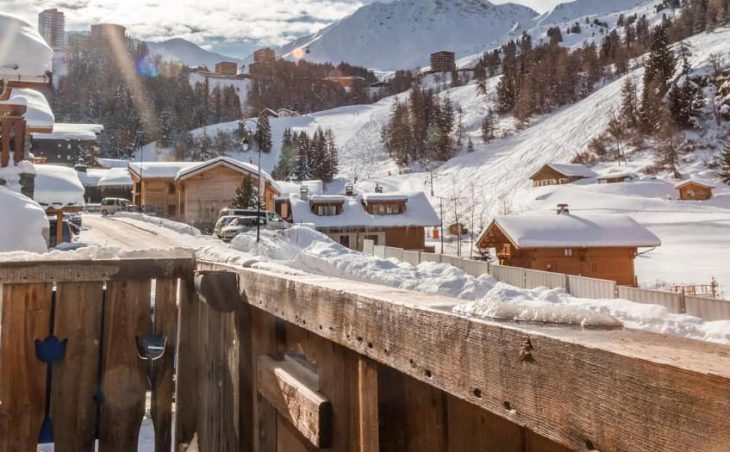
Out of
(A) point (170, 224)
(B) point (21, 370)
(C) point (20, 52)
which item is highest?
(C) point (20, 52)

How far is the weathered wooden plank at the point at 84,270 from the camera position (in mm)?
2781

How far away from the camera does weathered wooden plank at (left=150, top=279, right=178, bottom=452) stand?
9.94ft

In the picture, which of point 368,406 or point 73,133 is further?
point 73,133

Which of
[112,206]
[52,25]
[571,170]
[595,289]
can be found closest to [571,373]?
[595,289]

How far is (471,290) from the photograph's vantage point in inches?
527

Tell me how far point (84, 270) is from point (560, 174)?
65779 mm

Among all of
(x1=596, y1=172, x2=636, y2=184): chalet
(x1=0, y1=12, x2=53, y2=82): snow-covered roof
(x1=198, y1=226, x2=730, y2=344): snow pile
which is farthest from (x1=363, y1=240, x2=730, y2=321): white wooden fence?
(x1=596, y1=172, x2=636, y2=184): chalet

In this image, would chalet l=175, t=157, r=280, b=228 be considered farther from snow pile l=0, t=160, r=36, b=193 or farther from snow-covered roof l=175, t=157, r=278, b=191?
snow pile l=0, t=160, r=36, b=193

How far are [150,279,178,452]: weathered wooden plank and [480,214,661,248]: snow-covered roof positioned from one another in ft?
84.6

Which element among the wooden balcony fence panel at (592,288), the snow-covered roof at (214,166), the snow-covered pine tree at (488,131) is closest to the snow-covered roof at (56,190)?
the wooden balcony fence panel at (592,288)

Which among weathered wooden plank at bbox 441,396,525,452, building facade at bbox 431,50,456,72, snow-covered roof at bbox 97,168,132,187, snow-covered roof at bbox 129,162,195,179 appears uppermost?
building facade at bbox 431,50,456,72

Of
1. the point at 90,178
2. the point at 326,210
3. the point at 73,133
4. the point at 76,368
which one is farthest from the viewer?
the point at 73,133

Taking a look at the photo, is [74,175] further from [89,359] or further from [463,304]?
[463,304]

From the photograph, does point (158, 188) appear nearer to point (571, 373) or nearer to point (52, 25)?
point (571, 373)
